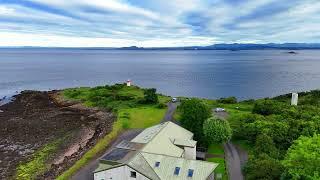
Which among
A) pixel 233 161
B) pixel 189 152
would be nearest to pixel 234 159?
pixel 233 161

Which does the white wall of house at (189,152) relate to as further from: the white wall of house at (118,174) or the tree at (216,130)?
the white wall of house at (118,174)

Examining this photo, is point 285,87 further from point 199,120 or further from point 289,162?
point 289,162

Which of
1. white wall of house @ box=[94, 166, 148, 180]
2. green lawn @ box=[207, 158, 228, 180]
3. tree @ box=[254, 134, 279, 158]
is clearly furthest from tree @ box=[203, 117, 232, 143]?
white wall of house @ box=[94, 166, 148, 180]

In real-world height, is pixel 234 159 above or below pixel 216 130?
below

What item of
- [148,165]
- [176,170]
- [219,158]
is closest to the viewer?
[176,170]

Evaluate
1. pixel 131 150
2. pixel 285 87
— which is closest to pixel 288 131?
pixel 131 150

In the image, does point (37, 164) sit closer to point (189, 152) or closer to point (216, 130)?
point (189, 152)

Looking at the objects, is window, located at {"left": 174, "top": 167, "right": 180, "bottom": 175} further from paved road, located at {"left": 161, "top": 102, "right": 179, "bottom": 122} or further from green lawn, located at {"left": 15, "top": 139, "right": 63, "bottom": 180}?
paved road, located at {"left": 161, "top": 102, "right": 179, "bottom": 122}
